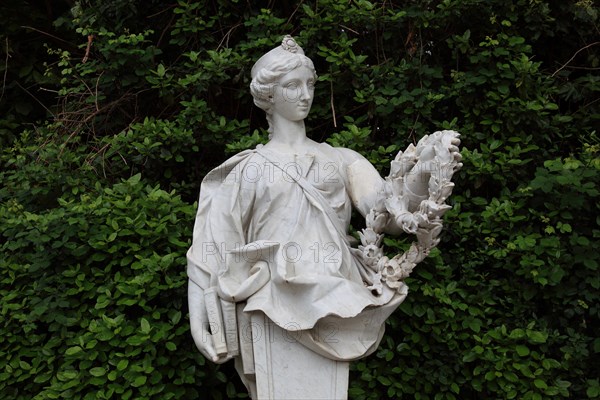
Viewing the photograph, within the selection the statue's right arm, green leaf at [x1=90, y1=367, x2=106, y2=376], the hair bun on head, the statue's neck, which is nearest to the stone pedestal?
the statue's right arm

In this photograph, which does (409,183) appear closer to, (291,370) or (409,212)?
(409,212)

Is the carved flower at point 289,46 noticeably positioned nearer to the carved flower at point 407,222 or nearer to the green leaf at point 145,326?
the carved flower at point 407,222

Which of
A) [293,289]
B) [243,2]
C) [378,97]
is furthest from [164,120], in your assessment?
[293,289]

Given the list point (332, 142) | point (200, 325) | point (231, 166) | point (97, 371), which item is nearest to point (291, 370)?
point (200, 325)

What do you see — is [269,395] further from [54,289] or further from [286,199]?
[54,289]

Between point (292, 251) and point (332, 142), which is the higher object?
point (292, 251)

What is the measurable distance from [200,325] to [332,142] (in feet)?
7.15

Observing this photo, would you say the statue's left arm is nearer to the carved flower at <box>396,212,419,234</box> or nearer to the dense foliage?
the carved flower at <box>396,212,419,234</box>

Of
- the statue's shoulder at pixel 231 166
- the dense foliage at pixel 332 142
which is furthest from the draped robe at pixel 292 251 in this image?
the dense foliage at pixel 332 142

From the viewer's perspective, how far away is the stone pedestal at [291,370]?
19.2 ft

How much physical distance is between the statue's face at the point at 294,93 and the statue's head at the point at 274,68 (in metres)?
0.01

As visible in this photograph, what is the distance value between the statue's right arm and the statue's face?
1.02 metres

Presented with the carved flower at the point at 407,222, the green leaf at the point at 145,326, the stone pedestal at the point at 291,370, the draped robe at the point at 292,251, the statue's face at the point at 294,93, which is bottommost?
the green leaf at the point at 145,326

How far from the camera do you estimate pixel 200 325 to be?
242 inches
